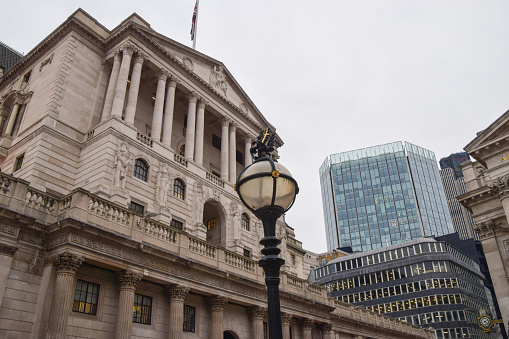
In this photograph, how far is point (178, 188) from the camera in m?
31.9

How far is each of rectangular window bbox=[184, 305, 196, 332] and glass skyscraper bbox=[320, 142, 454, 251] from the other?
135 metres

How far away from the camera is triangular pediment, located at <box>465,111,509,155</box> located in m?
39.0

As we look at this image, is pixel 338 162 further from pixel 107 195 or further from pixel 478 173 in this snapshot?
pixel 107 195

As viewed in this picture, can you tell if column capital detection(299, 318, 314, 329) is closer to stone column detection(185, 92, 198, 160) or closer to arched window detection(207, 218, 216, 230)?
arched window detection(207, 218, 216, 230)

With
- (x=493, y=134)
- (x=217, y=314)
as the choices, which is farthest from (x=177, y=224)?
(x=493, y=134)

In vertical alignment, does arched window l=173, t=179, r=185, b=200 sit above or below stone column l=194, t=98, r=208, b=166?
below

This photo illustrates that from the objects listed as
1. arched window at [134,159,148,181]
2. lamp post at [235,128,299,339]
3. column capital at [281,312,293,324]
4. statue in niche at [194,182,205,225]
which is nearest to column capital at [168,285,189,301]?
statue in niche at [194,182,205,225]

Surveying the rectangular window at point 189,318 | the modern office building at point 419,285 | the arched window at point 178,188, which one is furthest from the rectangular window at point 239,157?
A: the modern office building at point 419,285

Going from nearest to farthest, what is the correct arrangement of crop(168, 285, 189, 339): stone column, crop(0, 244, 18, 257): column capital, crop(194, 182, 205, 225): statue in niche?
crop(0, 244, 18, 257): column capital < crop(168, 285, 189, 339): stone column < crop(194, 182, 205, 225): statue in niche

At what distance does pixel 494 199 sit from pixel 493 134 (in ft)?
22.5

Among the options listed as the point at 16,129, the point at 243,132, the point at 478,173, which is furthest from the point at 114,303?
the point at 478,173

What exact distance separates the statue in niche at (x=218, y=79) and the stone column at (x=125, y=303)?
24.4m

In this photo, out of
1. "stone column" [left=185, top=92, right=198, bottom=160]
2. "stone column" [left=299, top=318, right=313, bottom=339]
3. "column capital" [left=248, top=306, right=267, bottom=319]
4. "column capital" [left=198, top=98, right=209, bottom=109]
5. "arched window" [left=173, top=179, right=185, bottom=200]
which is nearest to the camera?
"column capital" [left=248, top=306, right=267, bottom=319]

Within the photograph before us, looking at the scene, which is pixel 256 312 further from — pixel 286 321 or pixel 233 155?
pixel 233 155
